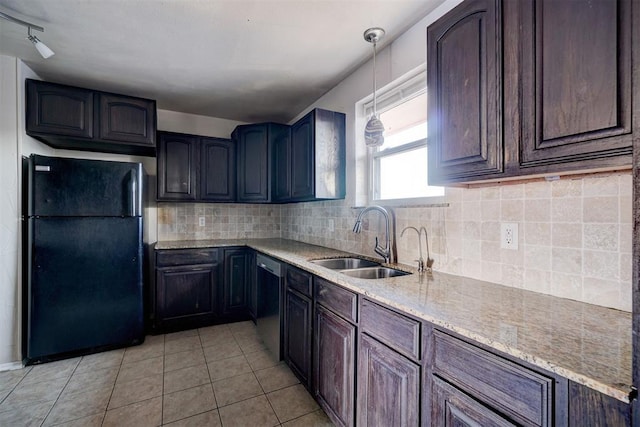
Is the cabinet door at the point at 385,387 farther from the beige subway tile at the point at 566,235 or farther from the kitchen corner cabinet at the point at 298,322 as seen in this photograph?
the beige subway tile at the point at 566,235

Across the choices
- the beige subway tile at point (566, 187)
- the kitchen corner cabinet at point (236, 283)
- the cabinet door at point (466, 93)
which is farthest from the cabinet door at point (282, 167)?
the beige subway tile at point (566, 187)

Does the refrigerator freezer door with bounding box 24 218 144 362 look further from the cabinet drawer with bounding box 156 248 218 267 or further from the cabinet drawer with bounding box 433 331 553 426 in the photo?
the cabinet drawer with bounding box 433 331 553 426

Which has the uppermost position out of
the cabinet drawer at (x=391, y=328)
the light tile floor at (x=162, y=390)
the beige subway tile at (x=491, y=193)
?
the beige subway tile at (x=491, y=193)

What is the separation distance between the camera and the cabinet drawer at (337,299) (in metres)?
1.44

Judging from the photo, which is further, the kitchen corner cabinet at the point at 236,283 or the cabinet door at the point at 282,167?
the kitchen corner cabinet at the point at 236,283

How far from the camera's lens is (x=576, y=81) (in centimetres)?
87

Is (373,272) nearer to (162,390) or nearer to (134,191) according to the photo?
(162,390)

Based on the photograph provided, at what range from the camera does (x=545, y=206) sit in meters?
1.22

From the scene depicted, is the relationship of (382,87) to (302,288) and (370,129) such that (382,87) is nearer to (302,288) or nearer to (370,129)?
(370,129)

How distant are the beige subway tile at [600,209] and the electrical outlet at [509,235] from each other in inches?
10.4

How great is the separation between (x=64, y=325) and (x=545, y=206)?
3399mm

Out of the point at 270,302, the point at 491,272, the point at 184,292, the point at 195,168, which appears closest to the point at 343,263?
the point at 270,302

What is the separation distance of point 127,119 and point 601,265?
3.48m

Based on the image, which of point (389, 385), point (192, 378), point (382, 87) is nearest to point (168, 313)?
point (192, 378)
